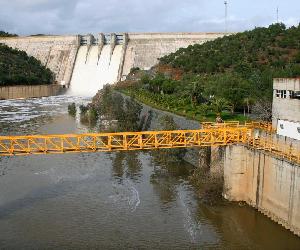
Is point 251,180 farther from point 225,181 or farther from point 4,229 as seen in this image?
point 4,229

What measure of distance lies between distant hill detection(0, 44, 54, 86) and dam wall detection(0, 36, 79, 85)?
6.79ft

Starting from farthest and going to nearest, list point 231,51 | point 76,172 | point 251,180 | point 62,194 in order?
point 231,51 < point 76,172 < point 62,194 < point 251,180

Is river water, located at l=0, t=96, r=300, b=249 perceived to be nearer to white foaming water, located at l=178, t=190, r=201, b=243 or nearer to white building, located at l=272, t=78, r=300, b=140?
white foaming water, located at l=178, t=190, r=201, b=243

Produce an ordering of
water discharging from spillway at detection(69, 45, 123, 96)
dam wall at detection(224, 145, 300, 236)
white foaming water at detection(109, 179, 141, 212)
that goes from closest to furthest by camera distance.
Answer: dam wall at detection(224, 145, 300, 236), white foaming water at detection(109, 179, 141, 212), water discharging from spillway at detection(69, 45, 123, 96)

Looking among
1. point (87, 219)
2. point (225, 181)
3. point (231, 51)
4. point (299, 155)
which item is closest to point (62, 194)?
point (87, 219)

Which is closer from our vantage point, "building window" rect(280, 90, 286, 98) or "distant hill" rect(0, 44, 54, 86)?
"building window" rect(280, 90, 286, 98)

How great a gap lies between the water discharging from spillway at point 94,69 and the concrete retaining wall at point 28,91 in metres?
3.85

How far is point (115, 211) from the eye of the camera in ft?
84.7

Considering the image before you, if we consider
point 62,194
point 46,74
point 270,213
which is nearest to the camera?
point 270,213

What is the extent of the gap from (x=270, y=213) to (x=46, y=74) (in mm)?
86555

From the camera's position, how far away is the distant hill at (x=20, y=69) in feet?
314

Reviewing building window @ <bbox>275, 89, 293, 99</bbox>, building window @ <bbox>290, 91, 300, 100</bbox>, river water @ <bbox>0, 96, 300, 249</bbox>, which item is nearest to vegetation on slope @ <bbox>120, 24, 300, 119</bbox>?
river water @ <bbox>0, 96, 300, 249</bbox>

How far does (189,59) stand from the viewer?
82062 mm

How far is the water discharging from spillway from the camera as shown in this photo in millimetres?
98000
